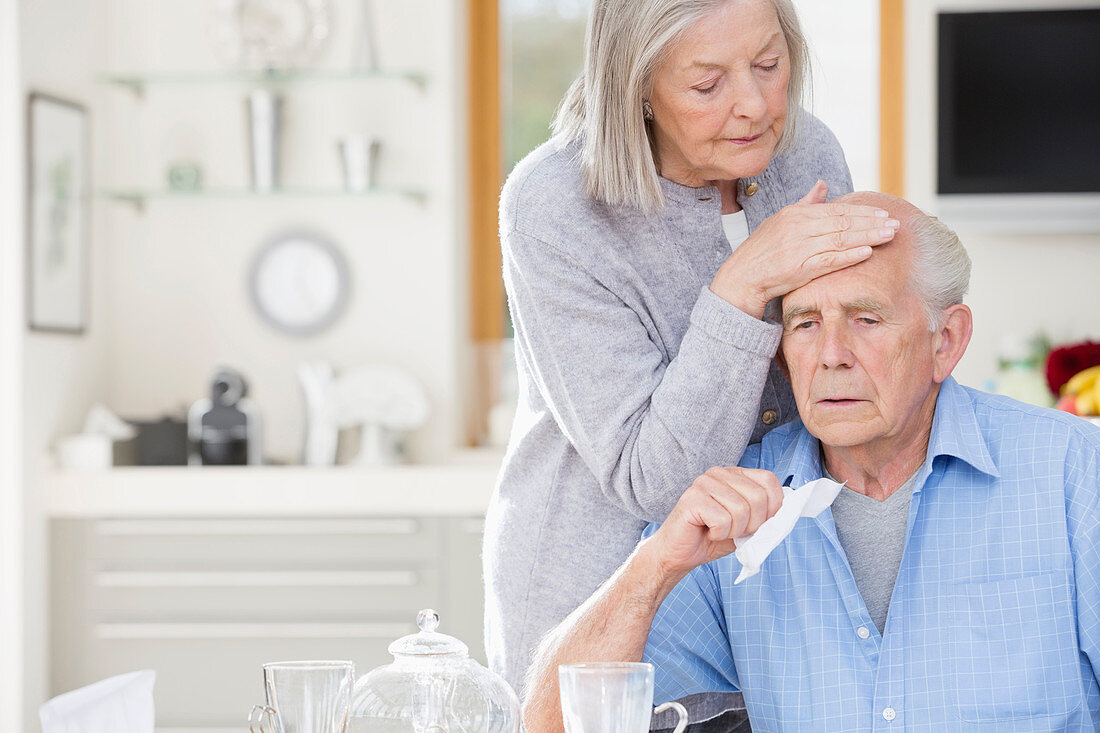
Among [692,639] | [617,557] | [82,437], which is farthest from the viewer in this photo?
[82,437]

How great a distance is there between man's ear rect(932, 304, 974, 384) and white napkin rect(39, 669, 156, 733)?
95cm

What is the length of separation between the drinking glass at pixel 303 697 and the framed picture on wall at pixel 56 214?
2964 millimetres

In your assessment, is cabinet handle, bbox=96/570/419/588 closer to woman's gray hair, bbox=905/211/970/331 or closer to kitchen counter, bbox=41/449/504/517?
kitchen counter, bbox=41/449/504/517

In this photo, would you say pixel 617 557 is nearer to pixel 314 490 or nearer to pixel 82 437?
pixel 314 490

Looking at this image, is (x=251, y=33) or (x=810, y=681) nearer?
(x=810, y=681)

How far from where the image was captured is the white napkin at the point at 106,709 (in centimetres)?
126

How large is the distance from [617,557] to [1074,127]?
2.93 m

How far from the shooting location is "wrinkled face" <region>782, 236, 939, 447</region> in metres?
1.47

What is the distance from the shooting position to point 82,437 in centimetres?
385

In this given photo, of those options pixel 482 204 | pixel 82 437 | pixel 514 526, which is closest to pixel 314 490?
pixel 82 437

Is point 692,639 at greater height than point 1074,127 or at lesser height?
lesser

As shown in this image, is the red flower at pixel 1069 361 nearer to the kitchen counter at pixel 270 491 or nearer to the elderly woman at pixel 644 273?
the kitchen counter at pixel 270 491

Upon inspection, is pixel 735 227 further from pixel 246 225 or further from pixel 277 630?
pixel 246 225

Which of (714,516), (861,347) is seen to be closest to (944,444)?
(861,347)
